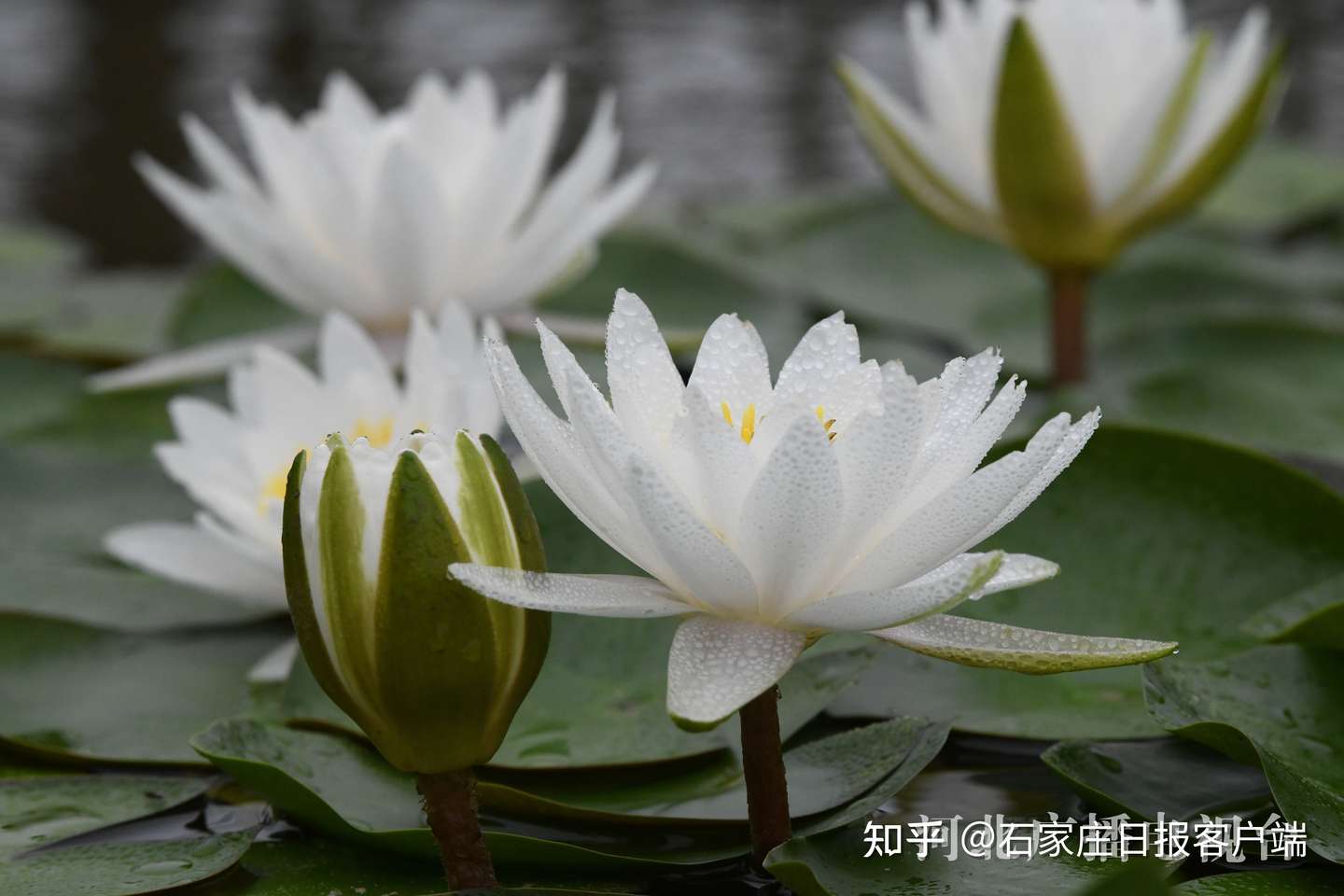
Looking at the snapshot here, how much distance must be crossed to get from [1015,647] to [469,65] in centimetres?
400

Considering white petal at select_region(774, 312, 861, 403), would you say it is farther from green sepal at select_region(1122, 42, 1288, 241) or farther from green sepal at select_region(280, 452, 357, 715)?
green sepal at select_region(1122, 42, 1288, 241)

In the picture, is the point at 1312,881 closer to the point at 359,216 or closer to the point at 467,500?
the point at 467,500

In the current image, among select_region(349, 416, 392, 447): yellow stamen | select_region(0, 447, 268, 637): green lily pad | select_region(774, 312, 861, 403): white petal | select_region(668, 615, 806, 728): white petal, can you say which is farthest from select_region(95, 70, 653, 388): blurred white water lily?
select_region(668, 615, 806, 728): white petal

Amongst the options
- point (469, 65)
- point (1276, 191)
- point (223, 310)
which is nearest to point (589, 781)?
point (223, 310)

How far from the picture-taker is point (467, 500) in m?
0.73

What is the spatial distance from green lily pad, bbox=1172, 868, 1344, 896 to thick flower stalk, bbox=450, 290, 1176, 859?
201 mm

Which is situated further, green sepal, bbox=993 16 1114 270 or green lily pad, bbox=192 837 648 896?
green sepal, bbox=993 16 1114 270

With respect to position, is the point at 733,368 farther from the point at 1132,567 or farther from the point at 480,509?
the point at 1132,567

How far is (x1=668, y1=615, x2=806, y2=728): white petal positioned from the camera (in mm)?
673

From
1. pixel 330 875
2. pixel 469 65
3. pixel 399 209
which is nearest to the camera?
pixel 330 875

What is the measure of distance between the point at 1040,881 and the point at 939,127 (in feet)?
3.55

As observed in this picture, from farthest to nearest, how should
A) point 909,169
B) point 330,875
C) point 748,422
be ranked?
point 909,169 → point 330,875 → point 748,422

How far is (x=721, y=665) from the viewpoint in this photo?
2.34 ft

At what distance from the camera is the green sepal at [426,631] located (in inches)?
27.8
